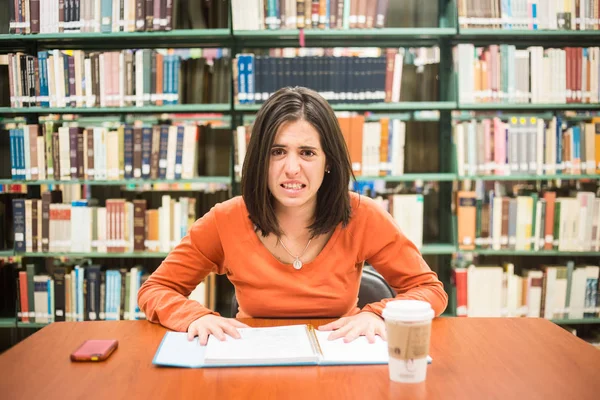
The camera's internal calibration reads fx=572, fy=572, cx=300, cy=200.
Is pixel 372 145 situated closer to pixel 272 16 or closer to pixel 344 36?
pixel 344 36

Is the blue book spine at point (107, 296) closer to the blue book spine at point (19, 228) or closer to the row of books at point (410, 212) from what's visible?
the blue book spine at point (19, 228)

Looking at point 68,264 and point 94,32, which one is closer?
point 94,32

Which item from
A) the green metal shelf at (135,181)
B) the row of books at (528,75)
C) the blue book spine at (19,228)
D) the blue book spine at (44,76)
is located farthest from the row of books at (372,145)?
the blue book spine at (19,228)

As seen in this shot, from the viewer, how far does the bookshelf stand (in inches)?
113

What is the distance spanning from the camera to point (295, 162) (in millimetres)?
1437

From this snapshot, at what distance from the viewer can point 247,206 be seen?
1.53m

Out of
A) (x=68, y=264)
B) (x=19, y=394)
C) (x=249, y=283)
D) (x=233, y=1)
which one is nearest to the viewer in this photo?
(x=19, y=394)

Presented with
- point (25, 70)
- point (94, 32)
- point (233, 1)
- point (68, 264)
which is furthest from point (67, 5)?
point (68, 264)

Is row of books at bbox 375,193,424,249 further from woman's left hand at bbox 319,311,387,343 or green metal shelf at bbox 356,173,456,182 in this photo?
woman's left hand at bbox 319,311,387,343

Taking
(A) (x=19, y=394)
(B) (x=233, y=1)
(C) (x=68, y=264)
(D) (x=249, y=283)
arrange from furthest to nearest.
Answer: (C) (x=68, y=264) < (B) (x=233, y=1) < (D) (x=249, y=283) < (A) (x=19, y=394)

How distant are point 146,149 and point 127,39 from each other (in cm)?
64

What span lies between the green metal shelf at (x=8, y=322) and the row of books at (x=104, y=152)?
0.75m

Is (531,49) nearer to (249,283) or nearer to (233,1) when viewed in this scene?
(233,1)

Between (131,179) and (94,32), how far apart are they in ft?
2.52
